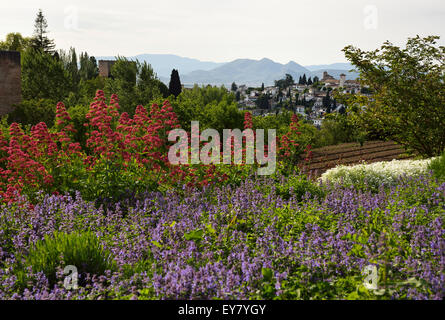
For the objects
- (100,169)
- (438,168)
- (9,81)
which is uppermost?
(9,81)

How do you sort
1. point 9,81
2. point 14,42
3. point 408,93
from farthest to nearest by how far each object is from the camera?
point 14,42 < point 9,81 < point 408,93

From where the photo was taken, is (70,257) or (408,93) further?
(408,93)

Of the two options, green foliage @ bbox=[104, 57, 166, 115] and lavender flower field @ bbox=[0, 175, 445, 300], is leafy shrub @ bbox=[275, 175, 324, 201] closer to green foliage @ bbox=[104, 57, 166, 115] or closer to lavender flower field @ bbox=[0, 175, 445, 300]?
lavender flower field @ bbox=[0, 175, 445, 300]

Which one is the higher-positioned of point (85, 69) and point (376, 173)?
point (85, 69)

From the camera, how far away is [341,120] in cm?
1521

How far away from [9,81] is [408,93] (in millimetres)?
21284

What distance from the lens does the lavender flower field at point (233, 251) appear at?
330 cm

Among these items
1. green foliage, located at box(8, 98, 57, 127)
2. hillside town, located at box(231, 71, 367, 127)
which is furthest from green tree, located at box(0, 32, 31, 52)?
hillside town, located at box(231, 71, 367, 127)

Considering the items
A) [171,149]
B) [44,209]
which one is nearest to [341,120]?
[171,149]

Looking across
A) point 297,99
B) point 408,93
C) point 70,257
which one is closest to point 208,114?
point 408,93

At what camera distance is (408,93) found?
520 inches

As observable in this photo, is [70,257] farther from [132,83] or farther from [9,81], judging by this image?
[132,83]
